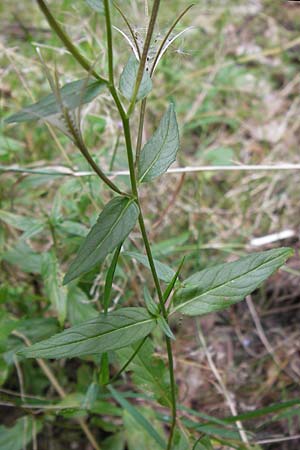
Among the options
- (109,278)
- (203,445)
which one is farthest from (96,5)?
(203,445)

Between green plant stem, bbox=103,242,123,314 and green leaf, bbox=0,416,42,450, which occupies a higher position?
green plant stem, bbox=103,242,123,314

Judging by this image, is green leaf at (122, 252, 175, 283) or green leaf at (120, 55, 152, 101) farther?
green leaf at (122, 252, 175, 283)

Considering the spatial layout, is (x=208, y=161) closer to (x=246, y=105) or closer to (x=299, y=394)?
(x=246, y=105)

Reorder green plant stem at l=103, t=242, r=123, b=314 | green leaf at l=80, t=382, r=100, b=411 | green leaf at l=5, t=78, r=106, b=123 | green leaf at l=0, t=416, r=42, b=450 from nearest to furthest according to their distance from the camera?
green leaf at l=5, t=78, r=106, b=123 < green plant stem at l=103, t=242, r=123, b=314 < green leaf at l=80, t=382, r=100, b=411 < green leaf at l=0, t=416, r=42, b=450

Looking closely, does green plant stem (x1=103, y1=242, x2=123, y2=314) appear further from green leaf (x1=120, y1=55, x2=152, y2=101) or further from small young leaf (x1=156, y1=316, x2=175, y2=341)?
green leaf (x1=120, y1=55, x2=152, y2=101)

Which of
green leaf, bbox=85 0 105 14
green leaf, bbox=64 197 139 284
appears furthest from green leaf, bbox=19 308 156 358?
green leaf, bbox=85 0 105 14

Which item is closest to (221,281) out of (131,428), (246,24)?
(131,428)

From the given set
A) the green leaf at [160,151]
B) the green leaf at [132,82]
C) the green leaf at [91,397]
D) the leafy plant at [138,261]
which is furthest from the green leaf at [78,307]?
the green leaf at [132,82]

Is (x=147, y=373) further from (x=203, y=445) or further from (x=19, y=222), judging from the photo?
(x=19, y=222)
